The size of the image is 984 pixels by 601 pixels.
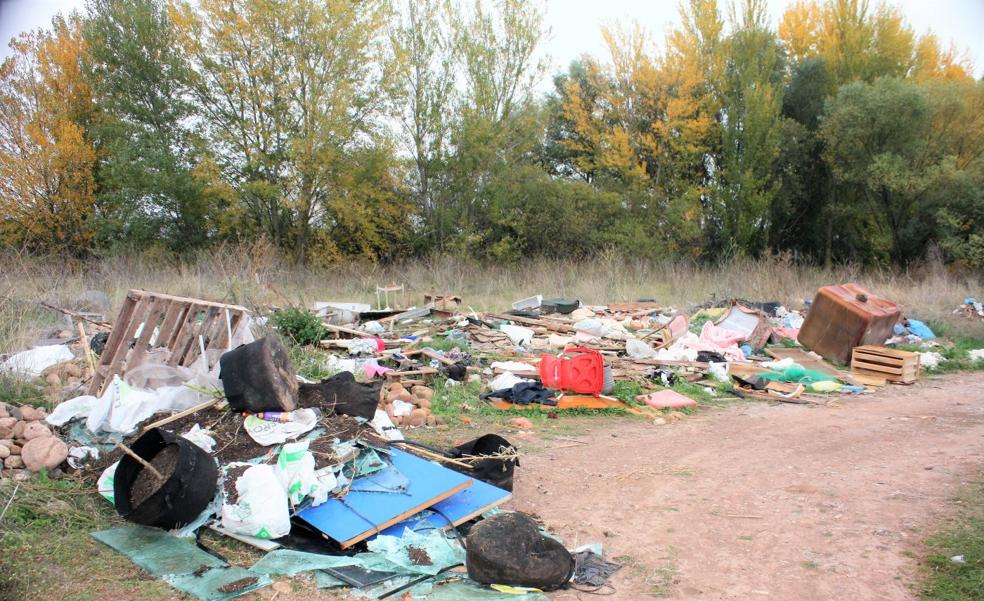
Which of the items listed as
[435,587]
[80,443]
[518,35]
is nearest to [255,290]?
[80,443]

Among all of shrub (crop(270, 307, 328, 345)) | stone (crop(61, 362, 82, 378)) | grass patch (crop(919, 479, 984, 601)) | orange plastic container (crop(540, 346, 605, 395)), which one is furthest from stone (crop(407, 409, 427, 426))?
grass patch (crop(919, 479, 984, 601))

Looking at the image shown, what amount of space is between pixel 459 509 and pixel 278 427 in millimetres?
1461

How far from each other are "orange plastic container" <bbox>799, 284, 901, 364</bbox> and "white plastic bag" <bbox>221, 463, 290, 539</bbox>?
9558mm

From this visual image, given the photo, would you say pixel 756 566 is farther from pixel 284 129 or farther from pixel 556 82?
pixel 556 82

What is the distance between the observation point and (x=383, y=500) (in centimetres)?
448

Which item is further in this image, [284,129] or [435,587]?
[284,129]

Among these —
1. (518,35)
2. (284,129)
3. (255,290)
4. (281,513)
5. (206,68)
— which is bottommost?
(281,513)

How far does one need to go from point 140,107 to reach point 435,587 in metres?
21.7

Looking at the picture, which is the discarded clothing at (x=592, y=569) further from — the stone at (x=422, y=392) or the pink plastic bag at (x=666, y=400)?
the pink plastic bag at (x=666, y=400)

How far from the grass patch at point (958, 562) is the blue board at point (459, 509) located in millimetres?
2541

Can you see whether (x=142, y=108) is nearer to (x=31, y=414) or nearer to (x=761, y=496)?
(x=31, y=414)

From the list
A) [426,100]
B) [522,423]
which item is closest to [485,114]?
[426,100]

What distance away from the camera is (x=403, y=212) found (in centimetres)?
2350

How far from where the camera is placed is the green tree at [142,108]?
20.8 metres
